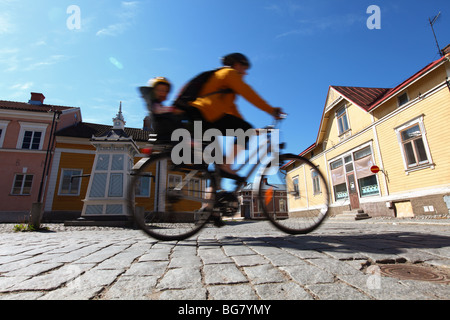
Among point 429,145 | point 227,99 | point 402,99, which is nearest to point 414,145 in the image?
point 429,145

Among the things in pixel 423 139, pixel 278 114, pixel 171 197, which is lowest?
pixel 171 197

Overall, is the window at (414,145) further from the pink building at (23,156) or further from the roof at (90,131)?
the pink building at (23,156)

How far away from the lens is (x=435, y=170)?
937 cm

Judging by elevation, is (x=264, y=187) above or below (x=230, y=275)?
above

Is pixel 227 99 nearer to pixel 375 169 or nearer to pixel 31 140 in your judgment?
pixel 375 169

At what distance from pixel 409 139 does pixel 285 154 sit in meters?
10.5

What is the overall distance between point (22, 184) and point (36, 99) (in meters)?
10.1

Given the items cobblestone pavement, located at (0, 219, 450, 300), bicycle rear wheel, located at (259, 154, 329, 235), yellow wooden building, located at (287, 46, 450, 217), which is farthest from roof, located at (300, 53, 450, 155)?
cobblestone pavement, located at (0, 219, 450, 300)

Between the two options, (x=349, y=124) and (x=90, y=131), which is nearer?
(x=349, y=124)

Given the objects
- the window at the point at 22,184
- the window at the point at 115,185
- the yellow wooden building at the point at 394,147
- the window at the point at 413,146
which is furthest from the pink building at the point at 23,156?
the window at the point at 413,146

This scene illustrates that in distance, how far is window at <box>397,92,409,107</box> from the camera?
35.8 ft

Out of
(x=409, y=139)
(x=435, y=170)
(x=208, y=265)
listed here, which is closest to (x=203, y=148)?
(x=208, y=265)

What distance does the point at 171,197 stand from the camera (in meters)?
3.17

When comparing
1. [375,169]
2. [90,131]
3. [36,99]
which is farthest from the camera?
[36,99]
